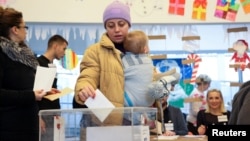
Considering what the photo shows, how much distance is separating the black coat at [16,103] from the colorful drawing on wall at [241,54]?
198cm

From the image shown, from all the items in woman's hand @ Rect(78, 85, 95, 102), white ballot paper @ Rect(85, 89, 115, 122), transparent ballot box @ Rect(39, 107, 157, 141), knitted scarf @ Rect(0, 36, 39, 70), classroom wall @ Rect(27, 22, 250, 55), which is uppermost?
classroom wall @ Rect(27, 22, 250, 55)

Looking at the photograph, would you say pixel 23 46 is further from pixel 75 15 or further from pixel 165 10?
pixel 165 10

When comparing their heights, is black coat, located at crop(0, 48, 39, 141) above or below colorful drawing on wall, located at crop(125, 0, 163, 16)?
below

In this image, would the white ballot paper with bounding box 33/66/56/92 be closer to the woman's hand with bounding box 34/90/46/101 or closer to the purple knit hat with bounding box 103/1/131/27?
the woman's hand with bounding box 34/90/46/101

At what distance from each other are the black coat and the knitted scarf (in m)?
0.02

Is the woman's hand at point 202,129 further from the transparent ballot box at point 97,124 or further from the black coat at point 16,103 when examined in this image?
the transparent ballot box at point 97,124

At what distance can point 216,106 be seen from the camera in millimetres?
3070

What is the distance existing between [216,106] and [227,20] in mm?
757

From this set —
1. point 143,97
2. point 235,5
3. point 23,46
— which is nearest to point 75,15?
point 23,46

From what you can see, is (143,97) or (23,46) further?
(23,46)

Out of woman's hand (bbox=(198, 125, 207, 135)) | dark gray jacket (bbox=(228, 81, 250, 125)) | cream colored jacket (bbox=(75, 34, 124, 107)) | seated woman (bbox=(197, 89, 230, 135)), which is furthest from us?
→ seated woman (bbox=(197, 89, 230, 135))

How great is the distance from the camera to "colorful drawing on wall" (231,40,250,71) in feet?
10.1

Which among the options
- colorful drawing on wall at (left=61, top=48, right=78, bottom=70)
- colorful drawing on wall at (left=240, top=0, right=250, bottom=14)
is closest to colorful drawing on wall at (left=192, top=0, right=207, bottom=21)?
colorful drawing on wall at (left=240, top=0, right=250, bottom=14)

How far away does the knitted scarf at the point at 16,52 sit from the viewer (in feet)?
5.71
